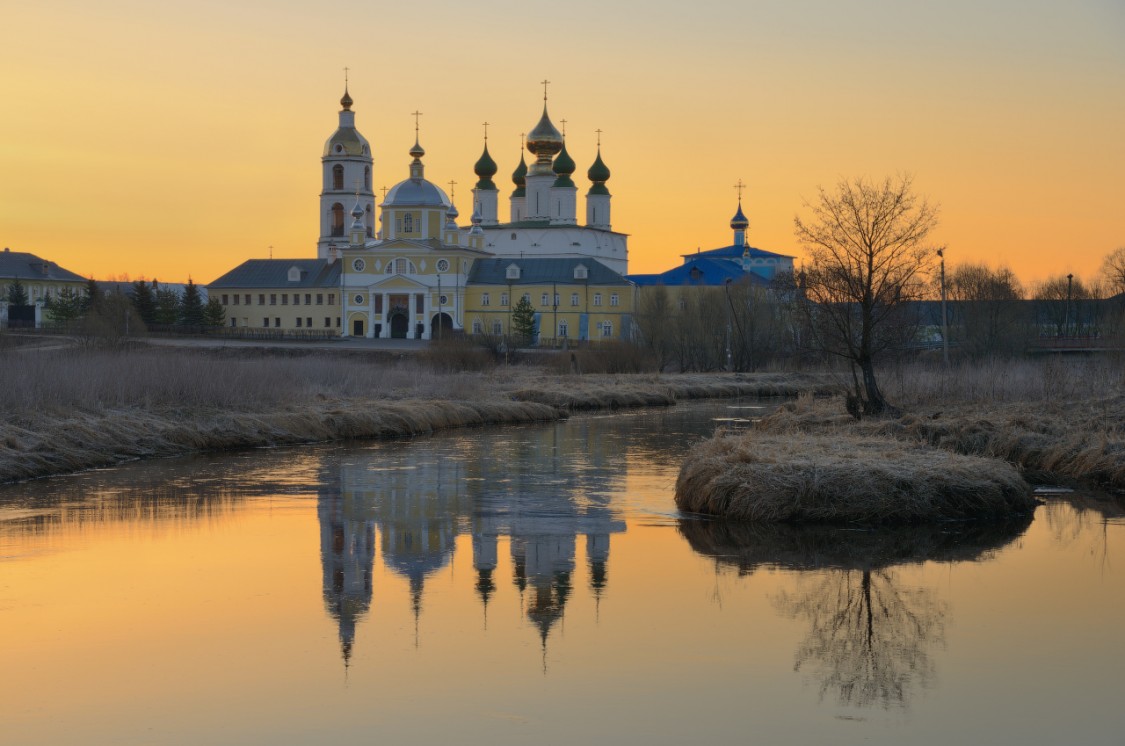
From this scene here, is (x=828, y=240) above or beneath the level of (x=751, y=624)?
above

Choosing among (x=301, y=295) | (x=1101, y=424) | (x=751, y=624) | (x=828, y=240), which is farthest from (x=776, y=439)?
(x=301, y=295)

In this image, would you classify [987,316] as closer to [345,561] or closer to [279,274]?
[345,561]

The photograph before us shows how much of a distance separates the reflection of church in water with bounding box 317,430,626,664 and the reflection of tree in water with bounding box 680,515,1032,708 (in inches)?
62.4

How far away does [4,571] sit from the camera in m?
12.6

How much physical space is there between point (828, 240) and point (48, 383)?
595 inches

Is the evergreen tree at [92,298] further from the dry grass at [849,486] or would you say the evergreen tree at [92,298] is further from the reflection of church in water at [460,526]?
the dry grass at [849,486]

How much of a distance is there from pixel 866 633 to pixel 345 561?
209 inches

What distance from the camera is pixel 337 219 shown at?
84.8 m

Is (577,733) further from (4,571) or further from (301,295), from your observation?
(301,295)

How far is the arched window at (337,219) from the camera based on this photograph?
84.4 meters

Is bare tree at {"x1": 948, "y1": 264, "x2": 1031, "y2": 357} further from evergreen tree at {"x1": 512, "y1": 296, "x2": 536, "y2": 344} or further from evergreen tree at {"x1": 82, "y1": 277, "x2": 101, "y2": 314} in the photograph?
evergreen tree at {"x1": 82, "y1": 277, "x2": 101, "y2": 314}

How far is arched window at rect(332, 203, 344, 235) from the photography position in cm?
8438

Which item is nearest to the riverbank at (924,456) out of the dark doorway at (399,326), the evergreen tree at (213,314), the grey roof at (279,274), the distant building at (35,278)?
the dark doorway at (399,326)

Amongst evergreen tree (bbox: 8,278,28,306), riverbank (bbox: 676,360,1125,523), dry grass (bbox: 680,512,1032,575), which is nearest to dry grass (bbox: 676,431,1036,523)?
riverbank (bbox: 676,360,1125,523)
